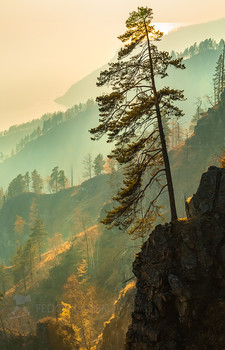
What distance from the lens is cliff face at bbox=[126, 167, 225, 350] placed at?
33.1 ft

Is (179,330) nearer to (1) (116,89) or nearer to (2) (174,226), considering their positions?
(2) (174,226)

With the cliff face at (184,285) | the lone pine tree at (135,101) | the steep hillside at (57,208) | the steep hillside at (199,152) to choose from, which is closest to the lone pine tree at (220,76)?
the steep hillside at (199,152)

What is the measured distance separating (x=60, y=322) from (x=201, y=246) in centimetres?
3549

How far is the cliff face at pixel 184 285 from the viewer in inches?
398

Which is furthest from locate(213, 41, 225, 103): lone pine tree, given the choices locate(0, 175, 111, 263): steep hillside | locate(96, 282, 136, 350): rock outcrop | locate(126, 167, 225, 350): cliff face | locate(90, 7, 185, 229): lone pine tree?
locate(126, 167, 225, 350): cliff face

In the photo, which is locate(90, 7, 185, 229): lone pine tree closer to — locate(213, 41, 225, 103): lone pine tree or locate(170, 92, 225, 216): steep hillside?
locate(170, 92, 225, 216): steep hillside

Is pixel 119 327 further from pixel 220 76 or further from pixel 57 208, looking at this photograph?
pixel 57 208

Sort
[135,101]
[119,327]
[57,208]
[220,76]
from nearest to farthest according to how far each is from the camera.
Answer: [135,101], [119,327], [220,76], [57,208]

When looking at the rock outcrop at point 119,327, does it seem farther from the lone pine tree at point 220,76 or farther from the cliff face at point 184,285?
the lone pine tree at point 220,76

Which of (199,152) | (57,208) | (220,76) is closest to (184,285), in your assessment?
(199,152)

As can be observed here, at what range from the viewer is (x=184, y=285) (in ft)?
35.7

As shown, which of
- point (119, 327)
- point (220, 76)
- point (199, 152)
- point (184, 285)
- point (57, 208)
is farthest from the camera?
point (57, 208)

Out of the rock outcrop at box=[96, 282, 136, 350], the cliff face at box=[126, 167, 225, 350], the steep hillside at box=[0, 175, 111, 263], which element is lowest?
the rock outcrop at box=[96, 282, 136, 350]

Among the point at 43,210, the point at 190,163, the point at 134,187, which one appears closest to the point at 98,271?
the point at 190,163
